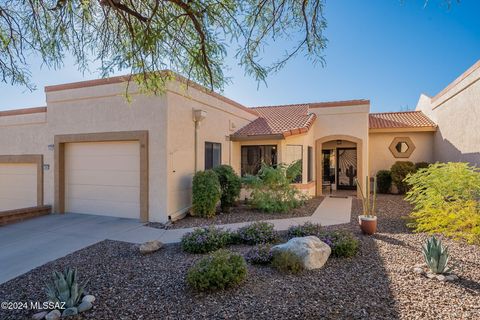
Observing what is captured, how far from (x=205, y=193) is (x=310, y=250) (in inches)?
185

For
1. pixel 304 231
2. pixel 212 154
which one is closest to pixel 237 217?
pixel 212 154

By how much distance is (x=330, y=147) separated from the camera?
16609 millimetres

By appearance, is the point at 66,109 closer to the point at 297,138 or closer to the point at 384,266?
the point at 297,138

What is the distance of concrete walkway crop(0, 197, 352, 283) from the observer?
5.61m

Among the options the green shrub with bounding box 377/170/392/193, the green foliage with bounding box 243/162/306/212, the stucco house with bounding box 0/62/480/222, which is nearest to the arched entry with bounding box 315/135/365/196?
the stucco house with bounding box 0/62/480/222

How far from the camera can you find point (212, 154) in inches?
436

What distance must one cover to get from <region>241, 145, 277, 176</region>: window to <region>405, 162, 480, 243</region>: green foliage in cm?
608

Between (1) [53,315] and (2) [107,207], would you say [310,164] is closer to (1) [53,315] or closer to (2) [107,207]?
(2) [107,207]

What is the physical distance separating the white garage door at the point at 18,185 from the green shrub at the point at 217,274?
9762 mm

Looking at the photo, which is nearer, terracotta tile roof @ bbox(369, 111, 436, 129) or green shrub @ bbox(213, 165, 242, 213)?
green shrub @ bbox(213, 165, 242, 213)

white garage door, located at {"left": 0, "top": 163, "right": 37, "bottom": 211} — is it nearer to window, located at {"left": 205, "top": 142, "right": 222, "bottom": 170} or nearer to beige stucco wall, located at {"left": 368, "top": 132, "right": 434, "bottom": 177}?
window, located at {"left": 205, "top": 142, "right": 222, "bottom": 170}

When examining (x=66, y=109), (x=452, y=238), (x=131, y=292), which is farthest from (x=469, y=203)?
(x=66, y=109)

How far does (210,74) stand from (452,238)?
6.84 meters

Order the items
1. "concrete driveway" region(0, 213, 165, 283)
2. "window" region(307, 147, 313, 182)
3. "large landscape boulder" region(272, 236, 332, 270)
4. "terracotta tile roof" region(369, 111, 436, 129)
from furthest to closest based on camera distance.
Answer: "terracotta tile roof" region(369, 111, 436, 129) < "window" region(307, 147, 313, 182) < "concrete driveway" region(0, 213, 165, 283) < "large landscape boulder" region(272, 236, 332, 270)
